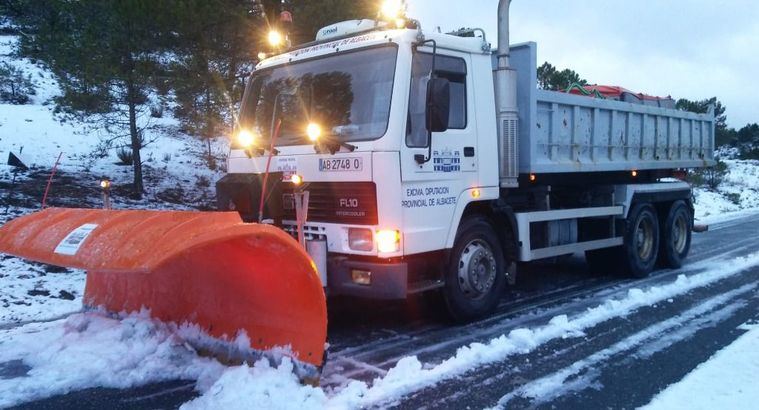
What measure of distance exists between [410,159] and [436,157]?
0.36 meters

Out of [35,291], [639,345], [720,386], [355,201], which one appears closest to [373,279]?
[355,201]

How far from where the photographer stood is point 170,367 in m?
4.50

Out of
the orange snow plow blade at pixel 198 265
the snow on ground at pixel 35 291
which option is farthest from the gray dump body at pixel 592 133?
the snow on ground at pixel 35 291

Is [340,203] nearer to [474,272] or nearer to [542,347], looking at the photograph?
[474,272]

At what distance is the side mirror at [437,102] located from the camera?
4984mm

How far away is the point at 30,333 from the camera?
18.1 ft

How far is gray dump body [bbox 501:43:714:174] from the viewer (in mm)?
6484

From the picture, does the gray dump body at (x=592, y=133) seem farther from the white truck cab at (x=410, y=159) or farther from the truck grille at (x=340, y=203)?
the truck grille at (x=340, y=203)

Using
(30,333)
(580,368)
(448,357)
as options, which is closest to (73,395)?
(30,333)

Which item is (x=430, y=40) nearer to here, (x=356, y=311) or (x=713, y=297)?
(x=356, y=311)

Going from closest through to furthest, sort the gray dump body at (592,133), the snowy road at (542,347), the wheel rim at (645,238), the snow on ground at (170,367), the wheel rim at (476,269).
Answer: the snow on ground at (170,367) → the snowy road at (542,347) → the wheel rim at (476,269) → the gray dump body at (592,133) → the wheel rim at (645,238)

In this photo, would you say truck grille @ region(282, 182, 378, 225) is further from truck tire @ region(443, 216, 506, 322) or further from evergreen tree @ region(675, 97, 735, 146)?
evergreen tree @ region(675, 97, 735, 146)

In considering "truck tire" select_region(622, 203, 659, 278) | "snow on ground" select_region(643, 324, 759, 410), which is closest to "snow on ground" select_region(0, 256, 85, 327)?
"snow on ground" select_region(643, 324, 759, 410)

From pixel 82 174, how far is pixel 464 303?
9571 mm
